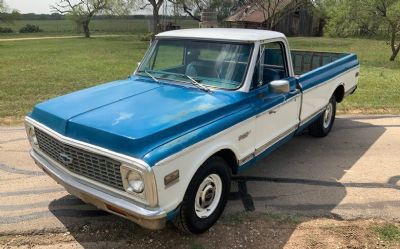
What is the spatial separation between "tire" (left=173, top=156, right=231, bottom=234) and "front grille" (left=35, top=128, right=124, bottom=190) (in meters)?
0.68

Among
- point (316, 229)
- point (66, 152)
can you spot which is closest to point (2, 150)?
point (66, 152)

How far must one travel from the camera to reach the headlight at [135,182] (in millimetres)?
3148

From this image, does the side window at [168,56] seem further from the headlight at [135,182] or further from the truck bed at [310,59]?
the truck bed at [310,59]

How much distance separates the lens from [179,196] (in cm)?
338

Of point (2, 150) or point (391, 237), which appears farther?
point (2, 150)

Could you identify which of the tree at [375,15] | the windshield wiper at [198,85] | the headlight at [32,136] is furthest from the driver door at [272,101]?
the tree at [375,15]

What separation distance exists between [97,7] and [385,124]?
4771 centimetres

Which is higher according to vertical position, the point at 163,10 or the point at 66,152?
Answer: the point at 163,10

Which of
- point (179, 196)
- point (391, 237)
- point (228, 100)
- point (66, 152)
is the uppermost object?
point (228, 100)

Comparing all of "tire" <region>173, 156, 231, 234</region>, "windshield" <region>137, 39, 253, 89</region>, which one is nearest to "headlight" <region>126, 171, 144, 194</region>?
"tire" <region>173, 156, 231, 234</region>

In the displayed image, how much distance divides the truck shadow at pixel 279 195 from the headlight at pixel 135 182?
34.5 inches

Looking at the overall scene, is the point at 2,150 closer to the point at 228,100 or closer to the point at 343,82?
the point at 228,100

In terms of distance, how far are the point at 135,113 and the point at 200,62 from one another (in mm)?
1275

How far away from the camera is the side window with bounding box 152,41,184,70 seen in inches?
193
